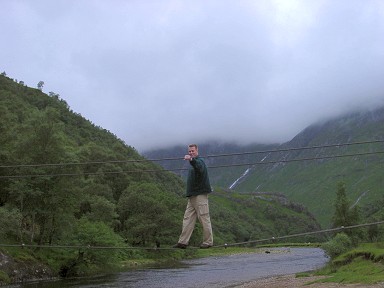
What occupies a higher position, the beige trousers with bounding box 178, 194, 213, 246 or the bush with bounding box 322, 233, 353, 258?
the beige trousers with bounding box 178, 194, 213, 246

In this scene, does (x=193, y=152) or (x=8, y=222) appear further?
(x=8, y=222)

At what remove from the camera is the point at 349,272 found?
160ft

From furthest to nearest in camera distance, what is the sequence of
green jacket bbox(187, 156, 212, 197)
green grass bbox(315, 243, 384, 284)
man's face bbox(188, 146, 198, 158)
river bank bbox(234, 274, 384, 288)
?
green grass bbox(315, 243, 384, 284), river bank bbox(234, 274, 384, 288), green jacket bbox(187, 156, 212, 197), man's face bbox(188, 146, 198, 158)

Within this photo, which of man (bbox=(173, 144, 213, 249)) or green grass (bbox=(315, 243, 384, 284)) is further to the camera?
green grass (bbox=(315, 243, 384, 284))

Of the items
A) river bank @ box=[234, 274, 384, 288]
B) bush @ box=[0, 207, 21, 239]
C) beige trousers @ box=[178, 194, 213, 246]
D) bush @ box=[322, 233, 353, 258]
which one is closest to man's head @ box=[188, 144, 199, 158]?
beige trousers @ box=[178, 194, 213, 246]

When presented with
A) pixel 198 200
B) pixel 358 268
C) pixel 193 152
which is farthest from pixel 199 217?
pixel 358 268

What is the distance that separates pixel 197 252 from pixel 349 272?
57.4 metres

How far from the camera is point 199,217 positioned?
1456 cm

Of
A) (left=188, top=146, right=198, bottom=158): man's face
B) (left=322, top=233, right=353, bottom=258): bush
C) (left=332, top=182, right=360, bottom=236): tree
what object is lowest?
(left=322, top=233, right=353, bottom=258): bush

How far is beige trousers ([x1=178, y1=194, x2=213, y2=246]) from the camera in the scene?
14430mm

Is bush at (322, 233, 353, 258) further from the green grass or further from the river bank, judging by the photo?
the river bank

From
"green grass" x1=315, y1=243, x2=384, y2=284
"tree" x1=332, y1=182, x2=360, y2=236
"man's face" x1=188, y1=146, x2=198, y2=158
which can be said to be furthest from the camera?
"tree" x1=332, y1=182, x2=360, y2=236

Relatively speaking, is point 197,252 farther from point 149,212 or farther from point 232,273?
point 232,273

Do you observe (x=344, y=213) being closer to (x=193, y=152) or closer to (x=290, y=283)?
(x=290, y=283)
